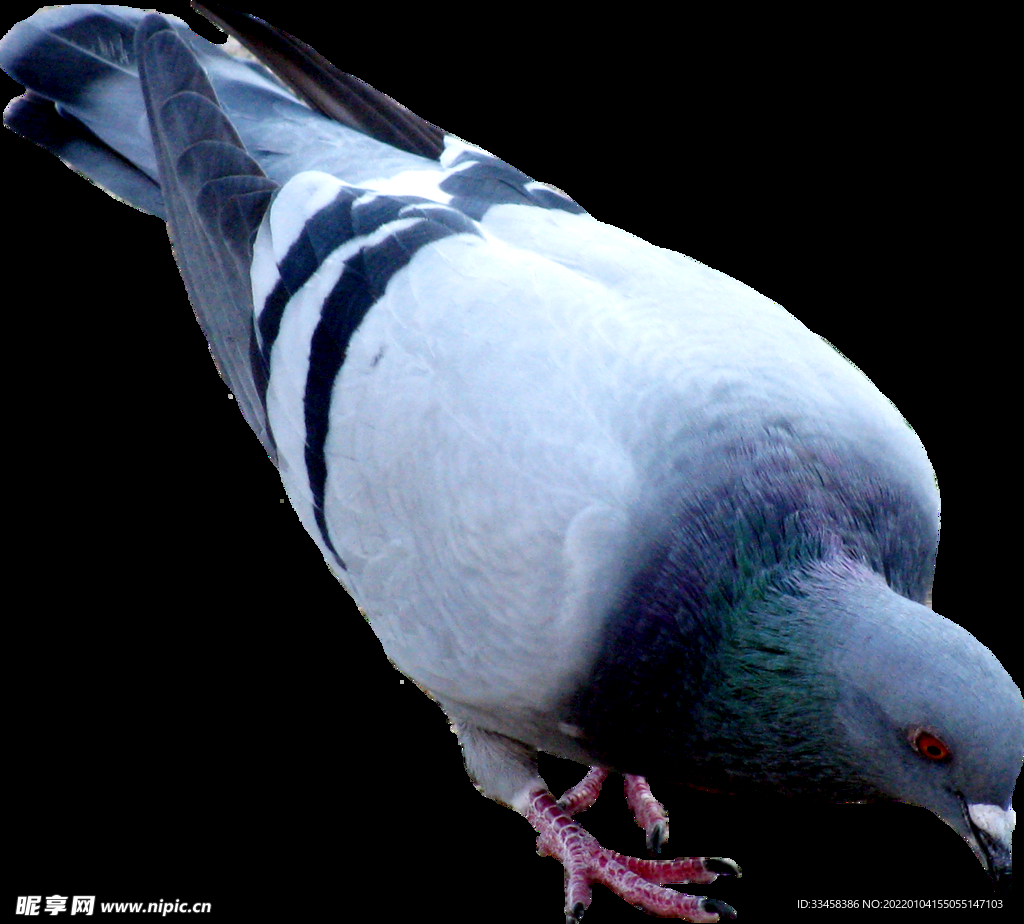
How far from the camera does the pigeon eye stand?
7.69 ft

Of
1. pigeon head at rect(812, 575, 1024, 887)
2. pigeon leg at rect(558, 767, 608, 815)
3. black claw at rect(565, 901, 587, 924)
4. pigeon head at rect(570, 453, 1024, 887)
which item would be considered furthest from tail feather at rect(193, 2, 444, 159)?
black claw at rect(565, 901, 587, 924)

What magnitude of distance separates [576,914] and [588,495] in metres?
1.17

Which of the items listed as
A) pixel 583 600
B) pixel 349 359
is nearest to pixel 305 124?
pixel 349 359

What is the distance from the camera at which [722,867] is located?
10.2 feet

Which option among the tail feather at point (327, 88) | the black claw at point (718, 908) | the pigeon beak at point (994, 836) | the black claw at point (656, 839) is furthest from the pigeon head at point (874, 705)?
the tail feather at point (327, 88)

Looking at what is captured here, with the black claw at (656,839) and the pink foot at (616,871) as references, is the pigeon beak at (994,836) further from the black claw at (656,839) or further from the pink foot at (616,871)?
the black claw at (656,839)

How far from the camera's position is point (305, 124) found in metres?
3.80

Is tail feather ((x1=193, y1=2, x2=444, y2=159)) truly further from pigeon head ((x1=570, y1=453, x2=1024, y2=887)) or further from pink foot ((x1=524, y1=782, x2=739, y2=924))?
pink foot ((x1=524, y1=782, x2=739, y2=924))

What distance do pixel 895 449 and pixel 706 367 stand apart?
0.49m

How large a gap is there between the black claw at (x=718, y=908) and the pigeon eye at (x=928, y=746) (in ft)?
2.76

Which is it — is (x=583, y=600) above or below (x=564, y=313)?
below

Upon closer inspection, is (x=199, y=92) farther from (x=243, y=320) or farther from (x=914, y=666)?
(x=914, y=666)

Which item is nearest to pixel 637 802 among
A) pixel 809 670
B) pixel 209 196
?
pixel 809 670

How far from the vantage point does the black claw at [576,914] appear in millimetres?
3111
